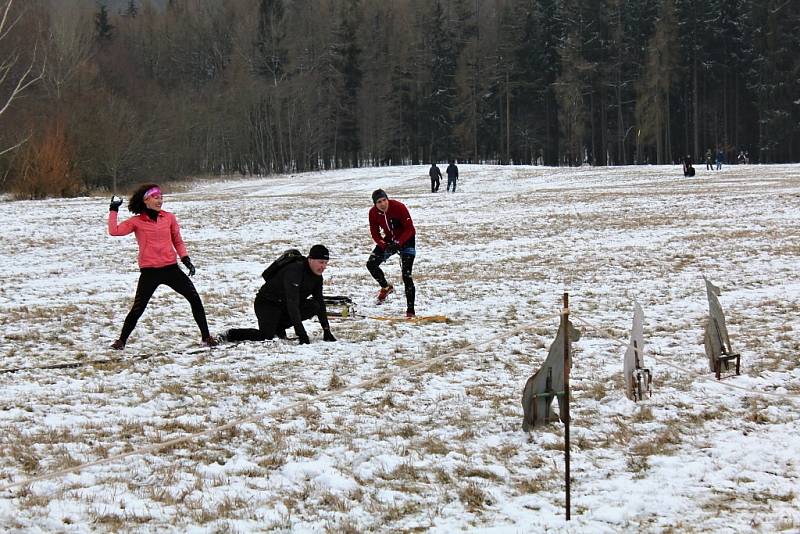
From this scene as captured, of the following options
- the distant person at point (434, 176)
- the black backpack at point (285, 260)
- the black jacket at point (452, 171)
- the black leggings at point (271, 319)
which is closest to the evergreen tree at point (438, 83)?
the distant person at point (434, 176)

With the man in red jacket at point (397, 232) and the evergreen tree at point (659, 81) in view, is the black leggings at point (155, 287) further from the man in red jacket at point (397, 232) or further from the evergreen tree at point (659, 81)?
the evergreen tree at point (659, 81)

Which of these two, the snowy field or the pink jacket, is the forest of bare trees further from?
the pink jacket

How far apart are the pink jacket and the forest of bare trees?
45276mm

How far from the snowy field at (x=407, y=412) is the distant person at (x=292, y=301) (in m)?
0.34

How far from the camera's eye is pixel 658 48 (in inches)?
2454

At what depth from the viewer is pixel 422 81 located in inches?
3103

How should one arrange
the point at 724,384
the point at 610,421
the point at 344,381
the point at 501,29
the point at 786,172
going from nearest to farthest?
the point at 610,421, the point at 724,384, the point at 344,381, the point at 786,172, the point at 501,29

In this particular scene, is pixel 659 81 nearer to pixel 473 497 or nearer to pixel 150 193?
pixel 150 193

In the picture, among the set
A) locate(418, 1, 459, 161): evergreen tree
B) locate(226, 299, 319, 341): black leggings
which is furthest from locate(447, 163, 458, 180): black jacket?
locate(418, 1, 459, 161): evergreen tree

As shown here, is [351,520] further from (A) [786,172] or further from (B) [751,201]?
(A) [786,172]

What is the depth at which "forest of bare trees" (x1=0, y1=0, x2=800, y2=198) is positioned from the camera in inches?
2469

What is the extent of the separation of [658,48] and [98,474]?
63.9 meters

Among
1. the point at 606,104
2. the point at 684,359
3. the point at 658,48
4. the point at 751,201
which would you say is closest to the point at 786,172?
the point at 751,201

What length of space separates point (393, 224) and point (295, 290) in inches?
119
